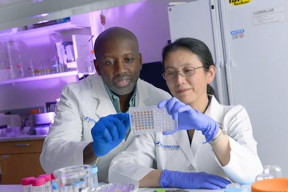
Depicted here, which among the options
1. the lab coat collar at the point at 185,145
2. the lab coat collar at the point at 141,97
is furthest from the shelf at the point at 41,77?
the lab coat collar at the point at 185,145

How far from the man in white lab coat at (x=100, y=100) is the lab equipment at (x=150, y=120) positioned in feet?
1.18

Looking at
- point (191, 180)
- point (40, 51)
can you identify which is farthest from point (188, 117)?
point (40, 51)

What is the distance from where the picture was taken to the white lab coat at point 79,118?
1.76 metres

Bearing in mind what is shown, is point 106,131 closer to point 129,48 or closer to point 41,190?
point 41,190

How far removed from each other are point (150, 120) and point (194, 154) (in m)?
0.38

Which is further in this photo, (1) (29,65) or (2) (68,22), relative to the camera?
(1) (29,65)

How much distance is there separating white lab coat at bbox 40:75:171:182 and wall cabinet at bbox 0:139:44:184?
1.95m

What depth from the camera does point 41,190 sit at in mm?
1160

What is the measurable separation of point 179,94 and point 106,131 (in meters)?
0.41

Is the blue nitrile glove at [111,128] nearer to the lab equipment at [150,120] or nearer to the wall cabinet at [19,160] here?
the lab equipment at [150,120]

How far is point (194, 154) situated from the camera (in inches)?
64.8

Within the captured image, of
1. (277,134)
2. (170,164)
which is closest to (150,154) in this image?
(170,164)

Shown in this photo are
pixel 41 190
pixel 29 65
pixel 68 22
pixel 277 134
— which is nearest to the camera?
pixel 41 190

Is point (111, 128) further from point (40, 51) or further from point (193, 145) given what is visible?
point (40, 51)
